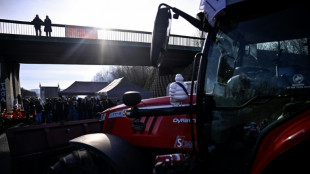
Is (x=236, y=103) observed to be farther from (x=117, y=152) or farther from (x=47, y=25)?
(x=47, y=25)

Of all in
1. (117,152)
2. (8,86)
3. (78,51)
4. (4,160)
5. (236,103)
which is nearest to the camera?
(236,103)

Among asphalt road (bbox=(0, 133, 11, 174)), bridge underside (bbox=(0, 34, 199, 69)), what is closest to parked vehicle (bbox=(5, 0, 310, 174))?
asphalt road (bbox=(0, 133, 11, 174))

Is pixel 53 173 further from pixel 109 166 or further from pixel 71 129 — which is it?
pixel 71 129

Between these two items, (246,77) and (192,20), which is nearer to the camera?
(246,77)

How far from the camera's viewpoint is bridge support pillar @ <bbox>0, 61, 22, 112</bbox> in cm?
1566

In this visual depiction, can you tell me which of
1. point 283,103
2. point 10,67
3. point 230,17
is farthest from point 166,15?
point 10,67

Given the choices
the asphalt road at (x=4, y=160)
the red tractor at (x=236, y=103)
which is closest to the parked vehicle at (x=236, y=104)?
the red tractor at (x=236, y=103)

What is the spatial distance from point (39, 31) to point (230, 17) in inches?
638

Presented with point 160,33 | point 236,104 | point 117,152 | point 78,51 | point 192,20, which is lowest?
point 117,152

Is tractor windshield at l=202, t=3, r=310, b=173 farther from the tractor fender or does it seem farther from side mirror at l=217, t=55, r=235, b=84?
the tractor fender

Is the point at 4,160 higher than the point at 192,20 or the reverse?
the reverse

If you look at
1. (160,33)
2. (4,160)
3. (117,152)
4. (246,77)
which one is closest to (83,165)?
(117,152)

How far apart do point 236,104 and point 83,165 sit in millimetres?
1718

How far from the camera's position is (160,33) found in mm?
2031
